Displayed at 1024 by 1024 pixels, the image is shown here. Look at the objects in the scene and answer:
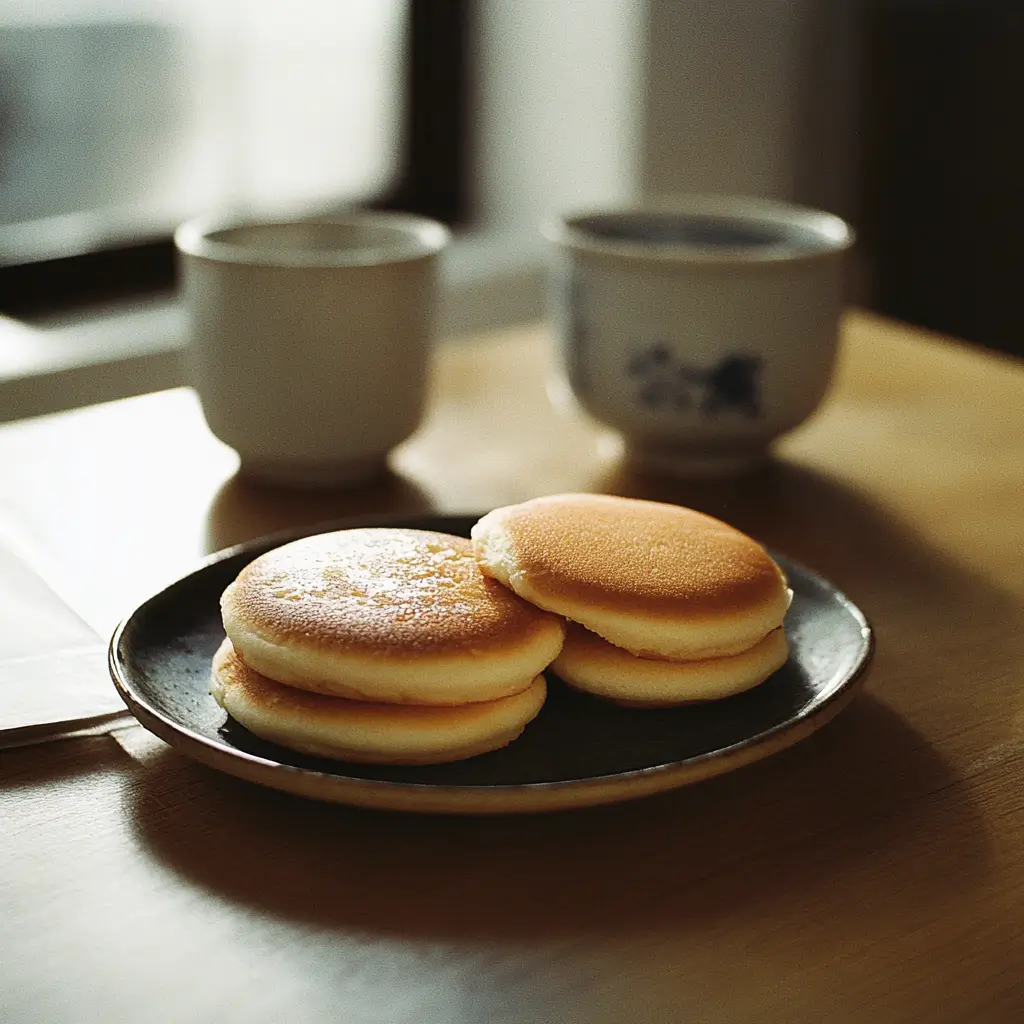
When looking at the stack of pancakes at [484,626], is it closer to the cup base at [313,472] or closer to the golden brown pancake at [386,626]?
the golden brown pancake at [386,626]

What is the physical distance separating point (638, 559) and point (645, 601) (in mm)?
27

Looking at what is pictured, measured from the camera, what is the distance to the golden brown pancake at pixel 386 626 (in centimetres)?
42

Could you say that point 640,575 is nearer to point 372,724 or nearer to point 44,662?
point 372,724

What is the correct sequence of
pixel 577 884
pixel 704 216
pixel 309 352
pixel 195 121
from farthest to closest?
pixel 195 121
pixel 704 216
pixel 309 352
pixel 577 884

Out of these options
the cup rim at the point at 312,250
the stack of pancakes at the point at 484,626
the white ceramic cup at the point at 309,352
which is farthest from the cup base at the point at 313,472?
the stack of pancakes at the point at 484,626

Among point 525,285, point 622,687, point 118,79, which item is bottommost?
point 525,285

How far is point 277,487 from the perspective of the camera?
74 centimetres

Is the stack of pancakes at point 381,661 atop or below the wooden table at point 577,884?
atop

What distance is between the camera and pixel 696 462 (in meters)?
0.77

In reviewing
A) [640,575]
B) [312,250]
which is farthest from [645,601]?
[312,250]

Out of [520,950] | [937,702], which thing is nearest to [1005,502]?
[937,702]

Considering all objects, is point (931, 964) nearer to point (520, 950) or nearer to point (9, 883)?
point (520, 950)

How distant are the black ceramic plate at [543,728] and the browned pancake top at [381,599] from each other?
4 centimetres

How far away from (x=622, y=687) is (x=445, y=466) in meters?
0.33
